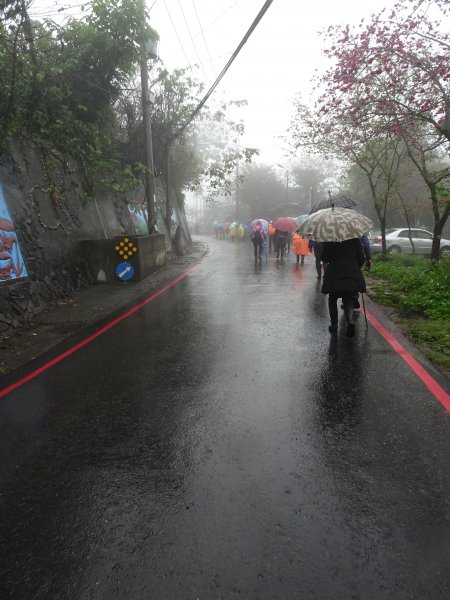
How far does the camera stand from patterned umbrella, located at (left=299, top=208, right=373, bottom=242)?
18.4ft

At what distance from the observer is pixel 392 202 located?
66.1 feet

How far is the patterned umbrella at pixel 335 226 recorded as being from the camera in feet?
18.4

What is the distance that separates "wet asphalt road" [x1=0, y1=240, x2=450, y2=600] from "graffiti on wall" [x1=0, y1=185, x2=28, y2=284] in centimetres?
276

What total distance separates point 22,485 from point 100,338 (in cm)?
394

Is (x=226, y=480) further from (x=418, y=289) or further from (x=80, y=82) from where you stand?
(x=80, y=82)

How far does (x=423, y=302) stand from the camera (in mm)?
8039

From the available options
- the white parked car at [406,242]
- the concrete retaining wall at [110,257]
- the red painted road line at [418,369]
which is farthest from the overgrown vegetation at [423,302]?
the white parked car at [406,242]

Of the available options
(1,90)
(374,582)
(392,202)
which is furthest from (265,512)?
(392,202)

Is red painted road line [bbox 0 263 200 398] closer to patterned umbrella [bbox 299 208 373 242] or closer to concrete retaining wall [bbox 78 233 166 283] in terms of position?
concrete retaining wall [bbox 78 233 166 283]

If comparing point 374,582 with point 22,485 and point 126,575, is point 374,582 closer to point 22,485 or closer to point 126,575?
point 126,575

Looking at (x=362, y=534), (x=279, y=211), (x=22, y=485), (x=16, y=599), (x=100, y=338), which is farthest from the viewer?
(x=279, y=211)

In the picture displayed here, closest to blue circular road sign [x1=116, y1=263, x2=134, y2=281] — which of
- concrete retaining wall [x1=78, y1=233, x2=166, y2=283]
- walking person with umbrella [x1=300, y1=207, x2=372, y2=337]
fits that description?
concrete retaining wall [x1=78, y1=233, x2=166, y2=283]

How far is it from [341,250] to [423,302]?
2847mm

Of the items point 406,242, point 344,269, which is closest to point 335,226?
point 344,269
